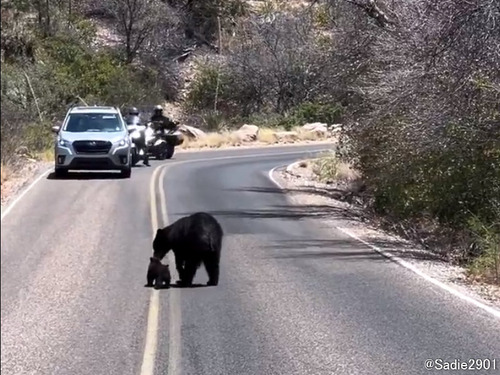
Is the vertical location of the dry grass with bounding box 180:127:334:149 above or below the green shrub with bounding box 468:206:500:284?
above

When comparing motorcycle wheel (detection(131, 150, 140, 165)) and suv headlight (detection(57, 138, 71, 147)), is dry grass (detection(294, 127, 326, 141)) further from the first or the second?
suv headlight (detection(57, 138, 71, 147))

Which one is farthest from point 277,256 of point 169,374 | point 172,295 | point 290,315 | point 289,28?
point 169,374

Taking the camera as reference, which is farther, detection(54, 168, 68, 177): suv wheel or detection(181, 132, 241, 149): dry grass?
detection(181, 132, 241, 149): dry grass

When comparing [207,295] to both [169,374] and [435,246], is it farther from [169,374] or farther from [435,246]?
[435,246]

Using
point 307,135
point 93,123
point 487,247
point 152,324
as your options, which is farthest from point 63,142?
point 487,247

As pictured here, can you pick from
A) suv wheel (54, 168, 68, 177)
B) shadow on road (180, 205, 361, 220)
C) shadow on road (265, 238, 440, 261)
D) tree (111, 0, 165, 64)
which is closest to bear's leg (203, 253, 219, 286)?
suv wheel (54, 168, 68, 177)

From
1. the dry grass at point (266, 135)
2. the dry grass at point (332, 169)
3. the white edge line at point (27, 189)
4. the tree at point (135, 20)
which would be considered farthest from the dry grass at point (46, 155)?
the dry grass at point (332, 169)

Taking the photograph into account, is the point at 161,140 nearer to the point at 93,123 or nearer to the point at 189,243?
the point at 93,123

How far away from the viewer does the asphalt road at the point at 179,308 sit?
7.46 meters

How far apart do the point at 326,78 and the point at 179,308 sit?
172 inches

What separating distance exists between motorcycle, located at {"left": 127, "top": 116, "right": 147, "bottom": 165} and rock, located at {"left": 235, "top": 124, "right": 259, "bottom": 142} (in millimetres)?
785

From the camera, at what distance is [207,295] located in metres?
9.48

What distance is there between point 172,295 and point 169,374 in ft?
5.85

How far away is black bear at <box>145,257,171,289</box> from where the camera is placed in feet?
23.2
